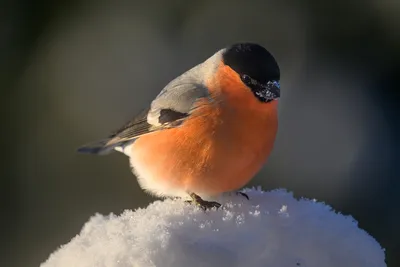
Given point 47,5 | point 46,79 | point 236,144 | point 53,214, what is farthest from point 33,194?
point 236,144

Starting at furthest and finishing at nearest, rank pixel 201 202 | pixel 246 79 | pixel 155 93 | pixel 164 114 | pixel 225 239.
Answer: pixel 155 93 → pixel 164 114 → pixel 246 79 → pixel 201 202 → pixel 225 239

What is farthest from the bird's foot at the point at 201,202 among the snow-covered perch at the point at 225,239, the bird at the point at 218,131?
the snow-covered perch at the point at 225,239

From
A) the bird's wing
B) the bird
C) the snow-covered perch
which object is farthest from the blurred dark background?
the snow-covered perch

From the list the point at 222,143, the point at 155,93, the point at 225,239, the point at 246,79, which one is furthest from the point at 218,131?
the point at 155,93

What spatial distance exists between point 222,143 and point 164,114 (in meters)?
0.23

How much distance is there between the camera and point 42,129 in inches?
99.9

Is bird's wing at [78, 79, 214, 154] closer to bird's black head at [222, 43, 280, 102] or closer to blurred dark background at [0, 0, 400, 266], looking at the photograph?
bird's black head at [222, 43, 280, 102]

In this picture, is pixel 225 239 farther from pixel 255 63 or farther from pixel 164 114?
pixel 164 114

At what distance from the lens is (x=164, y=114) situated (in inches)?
43.2

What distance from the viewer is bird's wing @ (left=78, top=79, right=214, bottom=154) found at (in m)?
1.03

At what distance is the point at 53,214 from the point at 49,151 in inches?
11.4

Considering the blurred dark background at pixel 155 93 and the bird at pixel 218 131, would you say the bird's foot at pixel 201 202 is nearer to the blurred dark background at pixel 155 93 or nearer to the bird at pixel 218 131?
the bird at pixel 218 131

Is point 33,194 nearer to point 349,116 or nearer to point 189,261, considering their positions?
point 349,116

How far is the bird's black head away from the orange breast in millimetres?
14
